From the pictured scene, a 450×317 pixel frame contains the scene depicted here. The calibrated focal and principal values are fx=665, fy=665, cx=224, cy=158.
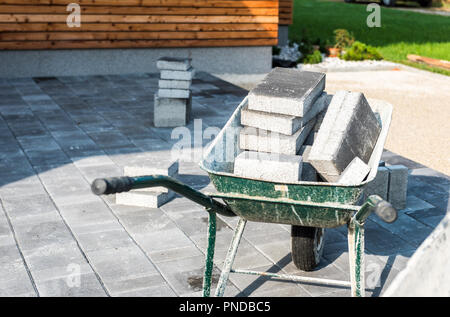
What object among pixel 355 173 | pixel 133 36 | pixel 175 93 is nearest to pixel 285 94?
pixel 355 173

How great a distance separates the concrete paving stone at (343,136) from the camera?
4863 mm

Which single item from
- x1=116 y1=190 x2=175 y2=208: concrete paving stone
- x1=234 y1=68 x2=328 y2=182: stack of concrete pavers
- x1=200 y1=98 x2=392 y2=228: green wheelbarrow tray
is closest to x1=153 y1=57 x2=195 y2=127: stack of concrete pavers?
x1=116 y1=190 x2=175 y2=208: concrete paving stone

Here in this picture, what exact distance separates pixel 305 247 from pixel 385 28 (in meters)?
21.1

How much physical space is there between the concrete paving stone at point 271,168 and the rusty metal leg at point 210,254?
384 mm

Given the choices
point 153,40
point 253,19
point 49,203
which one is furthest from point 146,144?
point 253,19

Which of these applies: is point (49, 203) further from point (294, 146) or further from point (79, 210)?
point (294, 146)

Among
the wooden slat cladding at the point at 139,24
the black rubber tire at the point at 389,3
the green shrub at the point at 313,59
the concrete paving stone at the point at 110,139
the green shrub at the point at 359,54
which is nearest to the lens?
the concrete paving stone at the point at 110,139

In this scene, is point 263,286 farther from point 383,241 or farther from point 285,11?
point 285,11

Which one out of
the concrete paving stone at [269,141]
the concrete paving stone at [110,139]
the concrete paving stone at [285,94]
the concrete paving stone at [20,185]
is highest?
the concrete paving stone at [285,94]

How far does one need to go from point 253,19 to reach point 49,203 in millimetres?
9168

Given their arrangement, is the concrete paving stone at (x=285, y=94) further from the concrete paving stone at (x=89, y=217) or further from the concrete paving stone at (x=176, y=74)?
the concrete paving stone at (x=176, y=74)

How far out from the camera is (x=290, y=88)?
5375 millimetres

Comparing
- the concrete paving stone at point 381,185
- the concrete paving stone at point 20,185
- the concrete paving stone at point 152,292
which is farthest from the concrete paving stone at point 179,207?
the concrete paving stone at point 381,185

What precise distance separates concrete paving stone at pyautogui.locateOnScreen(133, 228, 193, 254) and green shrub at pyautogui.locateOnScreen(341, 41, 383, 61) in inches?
465
